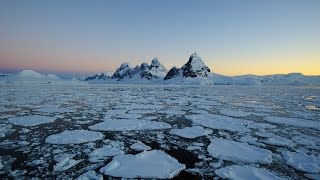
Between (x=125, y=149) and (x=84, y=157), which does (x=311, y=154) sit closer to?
(x=125, y=149)

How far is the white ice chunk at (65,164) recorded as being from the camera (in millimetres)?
4397

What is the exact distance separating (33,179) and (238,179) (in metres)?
3.23

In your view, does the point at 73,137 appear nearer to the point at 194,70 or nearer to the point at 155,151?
the point at 155,151

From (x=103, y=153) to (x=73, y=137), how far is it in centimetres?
162

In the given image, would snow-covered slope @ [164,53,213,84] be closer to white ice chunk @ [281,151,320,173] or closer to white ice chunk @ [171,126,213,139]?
white ice chunk @ [171,126,213,139]

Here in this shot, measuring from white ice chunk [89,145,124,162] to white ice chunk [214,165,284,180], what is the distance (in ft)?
7.10

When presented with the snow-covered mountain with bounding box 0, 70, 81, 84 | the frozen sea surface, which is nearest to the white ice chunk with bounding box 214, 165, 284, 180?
the frozen sea surface

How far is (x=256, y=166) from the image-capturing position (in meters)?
4.80

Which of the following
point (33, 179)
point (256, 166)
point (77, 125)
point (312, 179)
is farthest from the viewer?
point (77, 125)

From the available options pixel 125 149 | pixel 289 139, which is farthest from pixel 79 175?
pixel 289 139

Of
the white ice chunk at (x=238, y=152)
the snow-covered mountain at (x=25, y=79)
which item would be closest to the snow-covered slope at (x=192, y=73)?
the snow-covered mountain at (x=25, y=79)

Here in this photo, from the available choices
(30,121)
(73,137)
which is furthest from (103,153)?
(30,121)

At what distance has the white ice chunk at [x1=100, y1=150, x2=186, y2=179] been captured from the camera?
427cm

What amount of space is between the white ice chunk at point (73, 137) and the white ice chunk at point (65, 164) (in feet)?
4.55
